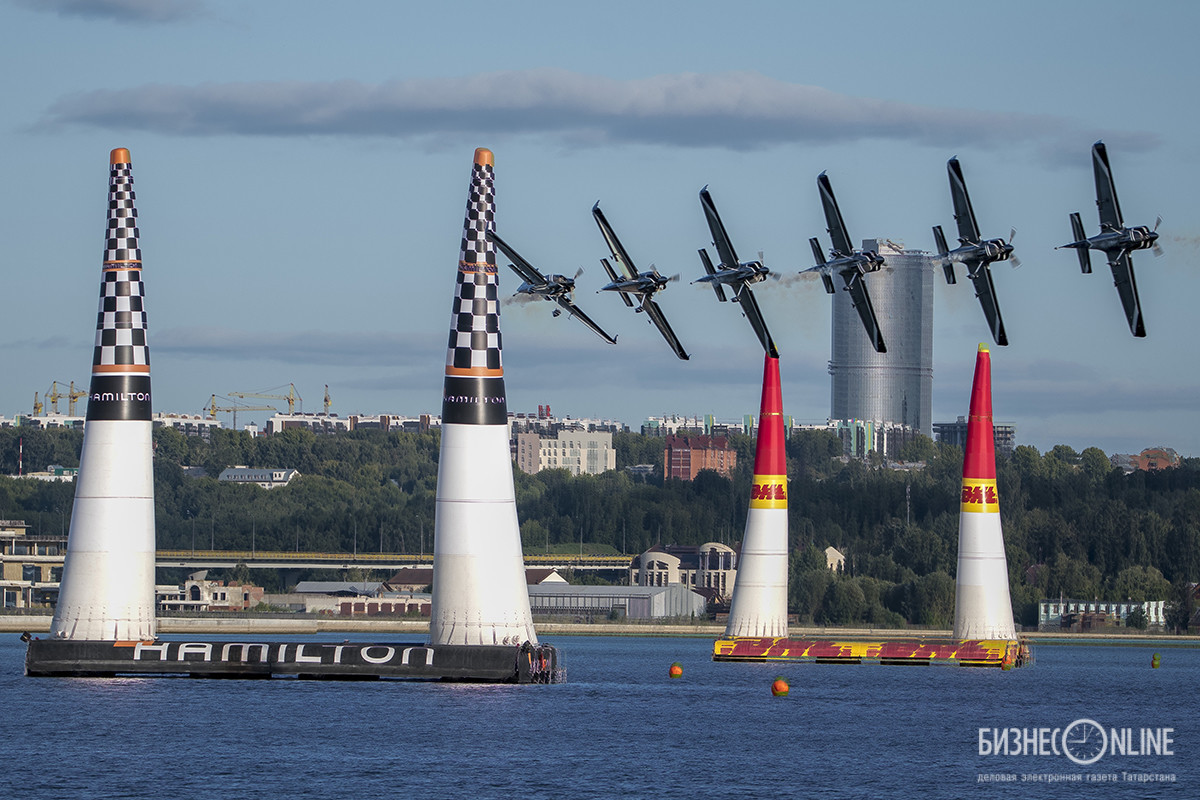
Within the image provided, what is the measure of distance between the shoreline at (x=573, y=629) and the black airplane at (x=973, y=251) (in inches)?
3665

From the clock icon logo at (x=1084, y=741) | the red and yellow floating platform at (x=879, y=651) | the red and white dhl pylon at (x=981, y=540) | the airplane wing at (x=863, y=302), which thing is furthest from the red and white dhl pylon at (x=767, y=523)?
the airplane wing at (x=863, y=302)

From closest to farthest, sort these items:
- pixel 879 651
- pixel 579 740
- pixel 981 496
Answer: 1. pixel 579 740
2. pixel 981 496
3. pixel 879 651

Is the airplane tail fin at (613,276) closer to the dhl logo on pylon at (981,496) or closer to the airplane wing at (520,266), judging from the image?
the airplane wing at (520,266)

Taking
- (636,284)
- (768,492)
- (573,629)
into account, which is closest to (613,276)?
(636,284)

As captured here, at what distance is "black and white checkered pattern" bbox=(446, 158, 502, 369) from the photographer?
59.3m

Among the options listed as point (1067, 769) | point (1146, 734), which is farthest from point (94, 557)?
point (1146, 734)

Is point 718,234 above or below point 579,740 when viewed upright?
above

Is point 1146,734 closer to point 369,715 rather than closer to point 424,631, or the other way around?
point 369,715

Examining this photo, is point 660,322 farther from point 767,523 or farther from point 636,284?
point 767,523

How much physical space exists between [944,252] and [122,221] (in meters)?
25.4

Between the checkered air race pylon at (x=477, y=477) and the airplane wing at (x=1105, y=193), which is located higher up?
the airplane wing at (x=1105, y=193)

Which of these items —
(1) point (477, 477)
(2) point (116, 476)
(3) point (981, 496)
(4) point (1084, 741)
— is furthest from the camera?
(3) point (981, 496)

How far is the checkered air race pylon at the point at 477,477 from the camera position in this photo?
192ft

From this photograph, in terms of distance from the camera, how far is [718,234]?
58125mm
